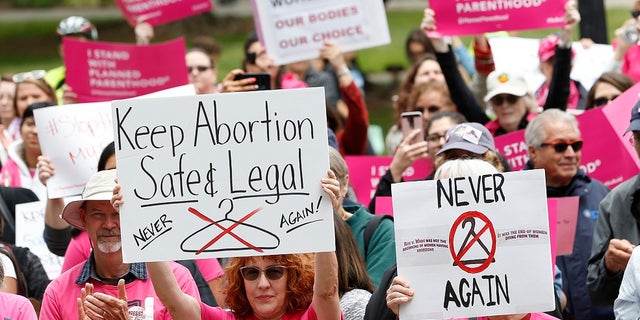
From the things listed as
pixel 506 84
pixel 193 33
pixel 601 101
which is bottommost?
pixel 601 101

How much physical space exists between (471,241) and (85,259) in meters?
2.22

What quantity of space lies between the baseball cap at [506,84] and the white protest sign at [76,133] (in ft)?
6.93

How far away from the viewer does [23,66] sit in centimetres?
2678

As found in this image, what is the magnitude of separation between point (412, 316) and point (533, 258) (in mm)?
535

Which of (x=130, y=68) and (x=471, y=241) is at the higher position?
(x=130, y=68)

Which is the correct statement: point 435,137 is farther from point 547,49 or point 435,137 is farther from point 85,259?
point 85,259

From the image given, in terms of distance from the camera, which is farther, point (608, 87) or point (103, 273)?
point (608, 87)

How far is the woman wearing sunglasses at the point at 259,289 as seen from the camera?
602 centimetres

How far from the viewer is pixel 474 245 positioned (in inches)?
236

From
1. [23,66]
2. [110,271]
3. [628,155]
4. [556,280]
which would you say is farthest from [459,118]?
[23,66]

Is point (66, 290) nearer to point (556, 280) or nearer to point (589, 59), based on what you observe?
point (556, 280)

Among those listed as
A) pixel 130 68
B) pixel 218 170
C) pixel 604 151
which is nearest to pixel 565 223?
pixel 604 151

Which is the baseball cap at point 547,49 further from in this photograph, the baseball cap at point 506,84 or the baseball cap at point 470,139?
the baseball cap at point 470,139

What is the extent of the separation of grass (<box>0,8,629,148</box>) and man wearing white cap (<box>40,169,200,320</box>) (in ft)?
52.0
